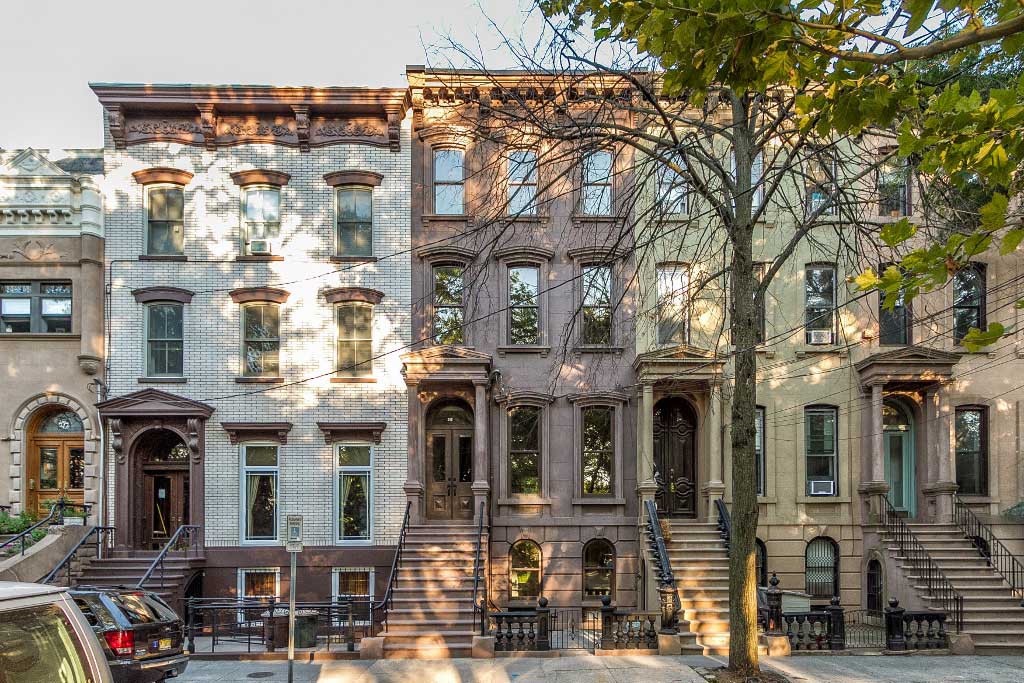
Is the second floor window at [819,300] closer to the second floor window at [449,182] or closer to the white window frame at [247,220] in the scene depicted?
the second floor window at [449,182]

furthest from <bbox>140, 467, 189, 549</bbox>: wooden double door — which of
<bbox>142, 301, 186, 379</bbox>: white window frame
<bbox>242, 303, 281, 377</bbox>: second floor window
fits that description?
<bbox>242, 303, 281, 377</bbox>: second floor window

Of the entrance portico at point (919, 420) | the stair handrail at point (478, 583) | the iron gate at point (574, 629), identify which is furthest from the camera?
the entrance portico at point (919, 420)

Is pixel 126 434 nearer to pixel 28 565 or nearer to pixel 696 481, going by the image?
pixel 28 565

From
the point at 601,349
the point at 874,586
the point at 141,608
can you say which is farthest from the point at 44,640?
the point at 874,586

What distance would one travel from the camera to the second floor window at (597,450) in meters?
21.3

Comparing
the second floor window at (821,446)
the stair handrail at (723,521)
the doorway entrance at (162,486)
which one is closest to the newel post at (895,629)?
the stair handrail at (723,521)

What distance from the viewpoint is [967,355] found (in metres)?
21.5

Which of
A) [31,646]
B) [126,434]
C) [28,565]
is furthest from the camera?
[126,434]

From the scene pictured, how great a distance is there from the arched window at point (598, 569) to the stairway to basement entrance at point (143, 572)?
29.7ft

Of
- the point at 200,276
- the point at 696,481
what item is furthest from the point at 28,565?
the point at 696,481

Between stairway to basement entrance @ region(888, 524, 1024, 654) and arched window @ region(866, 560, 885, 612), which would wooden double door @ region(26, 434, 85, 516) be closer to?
arched window @ region(866, 560, 885, 612)

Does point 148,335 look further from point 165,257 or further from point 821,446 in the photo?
point 821,446

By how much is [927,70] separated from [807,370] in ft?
25.9

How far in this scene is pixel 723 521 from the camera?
19625mm
